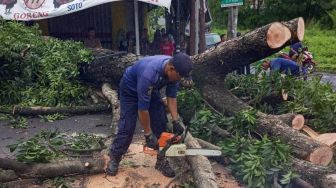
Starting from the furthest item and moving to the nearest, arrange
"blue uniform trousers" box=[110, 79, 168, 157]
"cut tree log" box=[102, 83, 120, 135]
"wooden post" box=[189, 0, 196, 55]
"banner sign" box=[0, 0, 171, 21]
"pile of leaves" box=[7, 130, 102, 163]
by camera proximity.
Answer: "wooden post" box=[189, 0, 196, 55], "banner sign" box=[0, 0, 171, 21], "cut tree log" box=[102, 83, 120, 135], "blue uniform trousers" box=[110, 79, 168, 157], "pile of leaves" box=[7, 130, 102, 163]

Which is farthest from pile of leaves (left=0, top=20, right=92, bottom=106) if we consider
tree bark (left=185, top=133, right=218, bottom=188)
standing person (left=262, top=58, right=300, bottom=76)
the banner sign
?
tree bark (left=185, top=133, right=218, bottom=188)

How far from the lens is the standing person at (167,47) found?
478 inches

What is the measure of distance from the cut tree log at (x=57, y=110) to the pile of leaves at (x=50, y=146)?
120cm

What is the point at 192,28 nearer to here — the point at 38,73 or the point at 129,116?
the point at 38,73

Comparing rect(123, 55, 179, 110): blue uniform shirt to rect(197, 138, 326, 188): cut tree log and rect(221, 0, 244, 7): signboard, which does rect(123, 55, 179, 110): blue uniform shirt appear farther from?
rect(221, 0, 244, 7): signboard

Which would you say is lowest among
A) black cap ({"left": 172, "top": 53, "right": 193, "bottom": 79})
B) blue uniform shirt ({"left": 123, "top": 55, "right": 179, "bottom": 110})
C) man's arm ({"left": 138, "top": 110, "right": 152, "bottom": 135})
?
man's arm ({"left": 138, "top": 110, "right": 152, "bottom": 135})

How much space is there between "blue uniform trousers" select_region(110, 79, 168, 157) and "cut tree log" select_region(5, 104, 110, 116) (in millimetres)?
2824

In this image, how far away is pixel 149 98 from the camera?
462 centimetres

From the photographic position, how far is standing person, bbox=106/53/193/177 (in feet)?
15.0

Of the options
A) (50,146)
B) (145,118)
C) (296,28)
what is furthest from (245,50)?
(50,146)

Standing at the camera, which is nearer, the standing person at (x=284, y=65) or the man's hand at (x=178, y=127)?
the man's hand at (x=178, y=127)

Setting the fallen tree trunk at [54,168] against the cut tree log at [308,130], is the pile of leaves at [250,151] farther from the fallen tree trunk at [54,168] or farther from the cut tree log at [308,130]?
the fallen tree trunk at [54,168]

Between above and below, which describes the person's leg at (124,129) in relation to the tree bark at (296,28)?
below

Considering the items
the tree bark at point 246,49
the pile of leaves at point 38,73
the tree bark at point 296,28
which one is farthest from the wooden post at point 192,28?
the tree bark at point 296,28
